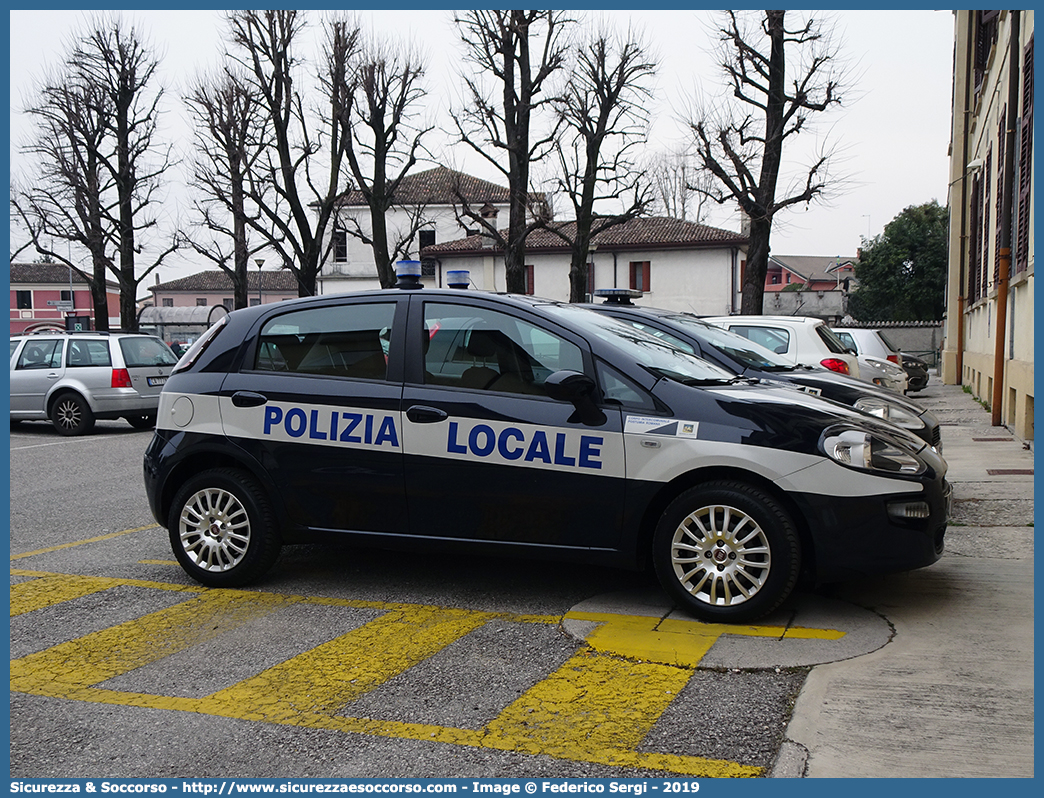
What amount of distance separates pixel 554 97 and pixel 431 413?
22911mm

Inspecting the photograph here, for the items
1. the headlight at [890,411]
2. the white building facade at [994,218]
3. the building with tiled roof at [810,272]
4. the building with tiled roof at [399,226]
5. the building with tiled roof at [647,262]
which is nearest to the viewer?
the headlight at [890,411]

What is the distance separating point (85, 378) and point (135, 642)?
1227 centimetres

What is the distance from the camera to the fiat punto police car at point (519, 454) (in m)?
4.55

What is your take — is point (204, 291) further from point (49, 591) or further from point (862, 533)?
point (862, 533)

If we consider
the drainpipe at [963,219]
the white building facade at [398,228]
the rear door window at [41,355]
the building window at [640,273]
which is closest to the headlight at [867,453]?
the rear door window at [41,355]

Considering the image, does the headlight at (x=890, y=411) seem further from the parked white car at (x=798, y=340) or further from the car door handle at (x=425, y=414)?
the car door handle at (x=425, y=414)

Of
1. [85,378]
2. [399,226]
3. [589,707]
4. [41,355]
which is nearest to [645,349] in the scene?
[589,707]

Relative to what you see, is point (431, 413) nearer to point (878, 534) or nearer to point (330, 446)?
point (330, 446)

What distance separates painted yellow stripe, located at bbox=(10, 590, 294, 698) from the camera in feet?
13.7

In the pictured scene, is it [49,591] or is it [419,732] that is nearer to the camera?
[419,732]

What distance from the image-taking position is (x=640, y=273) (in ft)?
174

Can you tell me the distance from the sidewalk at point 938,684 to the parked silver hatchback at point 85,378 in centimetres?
1305

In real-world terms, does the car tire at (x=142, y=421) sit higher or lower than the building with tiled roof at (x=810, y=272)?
lower

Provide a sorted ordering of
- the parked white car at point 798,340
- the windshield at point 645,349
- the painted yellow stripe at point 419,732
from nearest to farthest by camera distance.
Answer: the painted yellow stripe at point 419,732
the windshield at point 645,349
the parked white car at point 798,340
